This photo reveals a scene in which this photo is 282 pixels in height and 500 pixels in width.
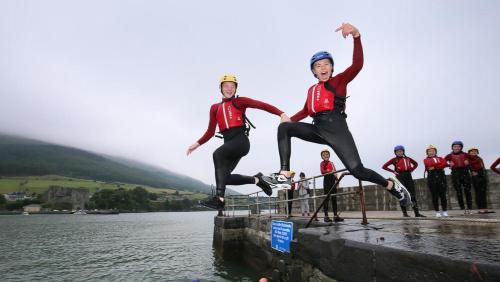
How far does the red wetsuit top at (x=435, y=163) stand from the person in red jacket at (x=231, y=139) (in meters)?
6.89

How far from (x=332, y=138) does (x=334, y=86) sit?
94cm

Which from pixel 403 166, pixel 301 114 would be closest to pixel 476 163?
pixel 403 166

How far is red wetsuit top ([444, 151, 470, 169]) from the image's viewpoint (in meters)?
9.87

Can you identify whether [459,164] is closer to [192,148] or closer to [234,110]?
[234,110]

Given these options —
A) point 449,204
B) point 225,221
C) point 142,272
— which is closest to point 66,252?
point 142,272

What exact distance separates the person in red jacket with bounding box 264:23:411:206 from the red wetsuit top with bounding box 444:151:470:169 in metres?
6.47

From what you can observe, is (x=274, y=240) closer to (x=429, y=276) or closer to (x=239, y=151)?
(x=239, y=151)

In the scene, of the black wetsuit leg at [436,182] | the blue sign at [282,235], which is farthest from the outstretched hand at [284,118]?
the black wetsuit leg at [436,182]

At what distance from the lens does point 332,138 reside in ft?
14.5

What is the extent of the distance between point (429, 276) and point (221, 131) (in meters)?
4.10

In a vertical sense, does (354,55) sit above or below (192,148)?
above

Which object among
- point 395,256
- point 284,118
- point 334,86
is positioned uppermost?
point 334,86

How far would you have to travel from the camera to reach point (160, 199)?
18975 centimetres

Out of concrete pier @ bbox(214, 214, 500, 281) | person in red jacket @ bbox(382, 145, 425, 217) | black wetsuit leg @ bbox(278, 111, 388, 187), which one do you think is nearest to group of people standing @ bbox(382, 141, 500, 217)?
person in red jacket @ bbox(382, 145, 425, 217)
